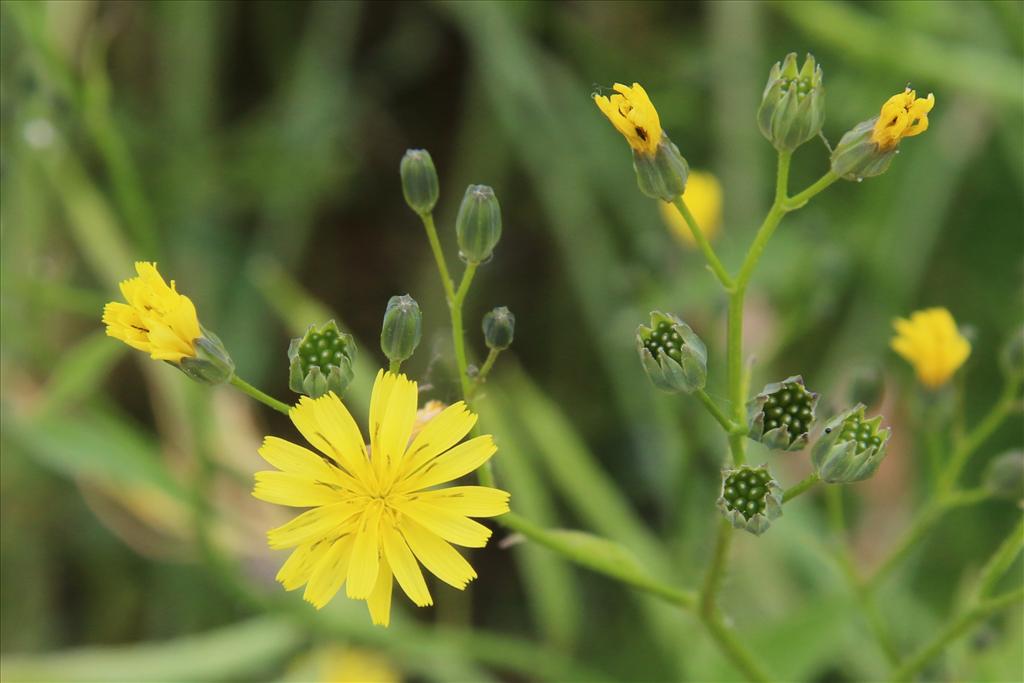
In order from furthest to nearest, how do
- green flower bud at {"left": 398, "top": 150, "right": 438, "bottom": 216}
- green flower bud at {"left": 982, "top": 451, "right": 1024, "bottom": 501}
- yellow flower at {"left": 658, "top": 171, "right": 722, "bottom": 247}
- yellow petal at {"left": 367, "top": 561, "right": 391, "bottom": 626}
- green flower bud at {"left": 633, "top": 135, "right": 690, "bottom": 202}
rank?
yellow flower at {"left": 658, "top": 171, "right": 722, "bottom": 247}, green flower bud at {"left": 982, "top": 451, "right": 1024, "bottom": 501}, green flower bud at {"left": 398, "top": 150, "right": 438, "bottom": 216}, green flower bud at {"left": 633, "top": 135, "right": 690, "bottom": 202}, yellow petal at {"left": 367, "top": 561, "right": 391, "bottom": 626}

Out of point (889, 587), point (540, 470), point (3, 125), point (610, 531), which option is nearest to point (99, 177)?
point (3, 125)

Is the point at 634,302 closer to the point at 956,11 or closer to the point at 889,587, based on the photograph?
the point at 889,587

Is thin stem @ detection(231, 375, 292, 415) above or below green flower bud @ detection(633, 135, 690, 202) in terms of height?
below

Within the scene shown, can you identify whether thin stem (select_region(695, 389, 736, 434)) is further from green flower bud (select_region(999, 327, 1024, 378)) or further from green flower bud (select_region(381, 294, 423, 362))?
green flower bud (select_region(999, 327, 1024, 378))

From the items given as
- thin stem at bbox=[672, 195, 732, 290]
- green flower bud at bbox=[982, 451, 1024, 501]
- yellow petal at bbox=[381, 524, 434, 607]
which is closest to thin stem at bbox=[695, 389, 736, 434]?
thin stem at bbox=[672, 195, 732, 290]

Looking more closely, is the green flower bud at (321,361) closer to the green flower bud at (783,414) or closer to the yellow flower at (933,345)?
the green flower bud at (783,414)

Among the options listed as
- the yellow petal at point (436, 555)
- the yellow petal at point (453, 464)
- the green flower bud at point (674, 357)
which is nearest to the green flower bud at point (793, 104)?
the green flower bud at point (674, 357)

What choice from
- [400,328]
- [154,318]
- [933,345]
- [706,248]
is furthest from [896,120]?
[154,318]

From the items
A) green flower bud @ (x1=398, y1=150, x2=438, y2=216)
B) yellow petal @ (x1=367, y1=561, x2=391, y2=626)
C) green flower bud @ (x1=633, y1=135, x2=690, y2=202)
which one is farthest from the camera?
green flower bud @ (x1=398, y1=150, x2=438, y2=216)
